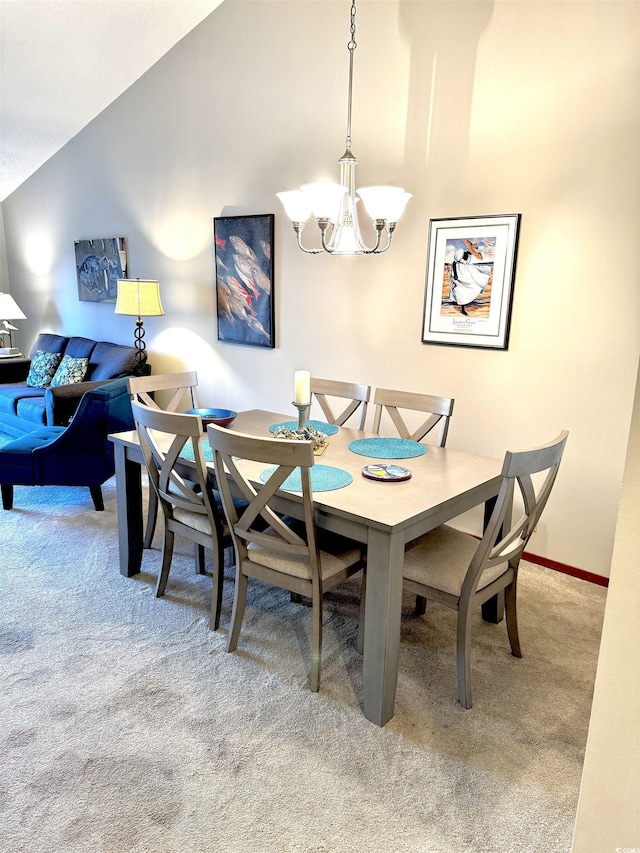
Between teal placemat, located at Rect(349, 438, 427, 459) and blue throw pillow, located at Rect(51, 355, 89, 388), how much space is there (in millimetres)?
3412

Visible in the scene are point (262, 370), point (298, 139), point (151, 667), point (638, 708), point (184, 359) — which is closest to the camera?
point (638, 708)

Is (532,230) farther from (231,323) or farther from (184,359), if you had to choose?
(184,359)

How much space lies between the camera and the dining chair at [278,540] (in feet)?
6.13

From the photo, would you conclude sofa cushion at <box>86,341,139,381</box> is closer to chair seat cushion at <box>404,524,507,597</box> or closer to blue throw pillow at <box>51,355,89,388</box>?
blue throw pillow at <box>51,355,89,388</box>

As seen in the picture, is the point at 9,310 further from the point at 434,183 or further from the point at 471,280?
the point at 471,280

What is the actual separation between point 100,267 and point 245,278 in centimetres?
207

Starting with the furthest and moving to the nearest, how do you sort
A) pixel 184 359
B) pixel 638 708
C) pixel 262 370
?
pixel 184 359, pixel 262 370, pixel 638 708

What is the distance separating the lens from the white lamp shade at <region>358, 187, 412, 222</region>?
2.36 meters

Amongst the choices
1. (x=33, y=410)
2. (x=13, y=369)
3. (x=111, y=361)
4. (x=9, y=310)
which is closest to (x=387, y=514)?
(x=33, y=410)

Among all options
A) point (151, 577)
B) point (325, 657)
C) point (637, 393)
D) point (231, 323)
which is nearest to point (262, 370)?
point (231, 323)

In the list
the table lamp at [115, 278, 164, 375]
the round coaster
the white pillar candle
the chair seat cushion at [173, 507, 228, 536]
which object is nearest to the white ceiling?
the table lamp at [115, 278, 164, 375]

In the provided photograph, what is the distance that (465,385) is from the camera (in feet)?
10.5

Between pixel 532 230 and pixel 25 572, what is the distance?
3.10m

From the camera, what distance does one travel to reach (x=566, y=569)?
9.87 feet
